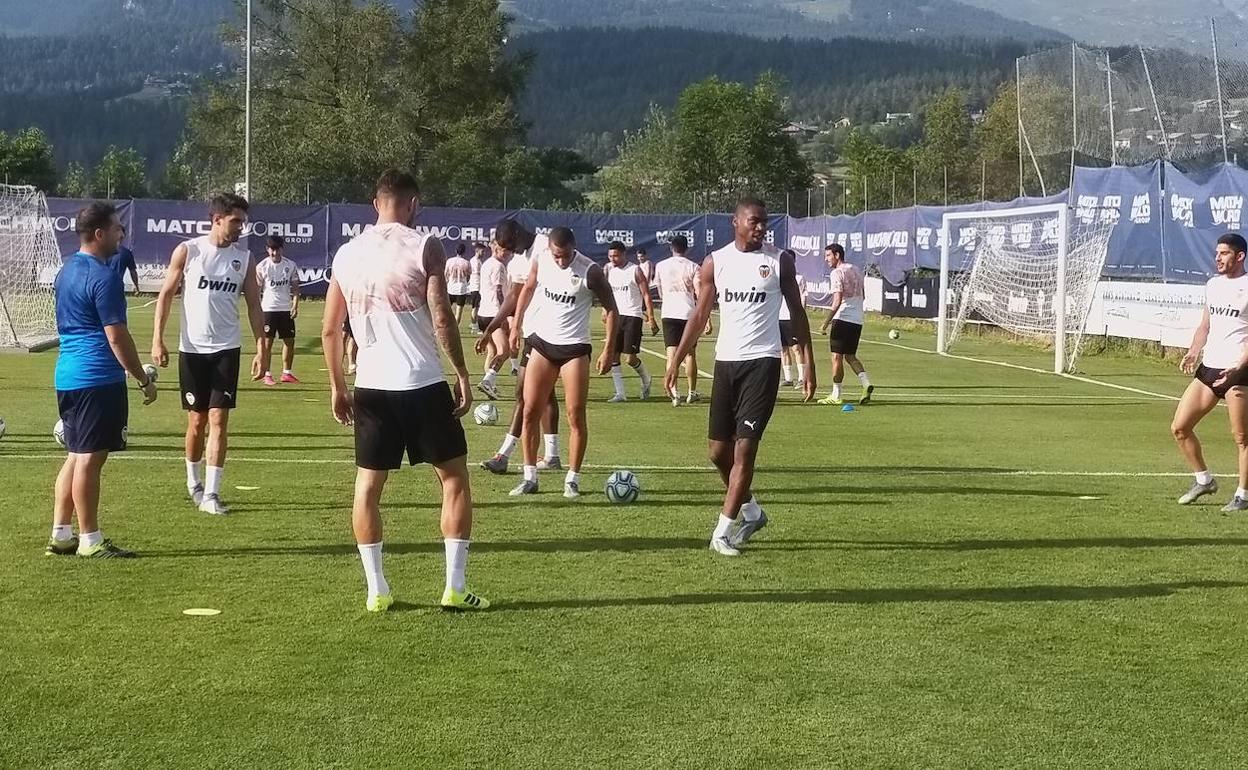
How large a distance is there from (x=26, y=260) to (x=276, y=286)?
28.4ft

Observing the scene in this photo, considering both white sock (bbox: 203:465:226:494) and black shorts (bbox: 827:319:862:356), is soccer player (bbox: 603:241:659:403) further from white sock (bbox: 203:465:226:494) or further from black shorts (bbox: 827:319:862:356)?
white sock (bbox: 203:465:226:494)

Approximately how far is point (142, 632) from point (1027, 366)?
68.3 feet

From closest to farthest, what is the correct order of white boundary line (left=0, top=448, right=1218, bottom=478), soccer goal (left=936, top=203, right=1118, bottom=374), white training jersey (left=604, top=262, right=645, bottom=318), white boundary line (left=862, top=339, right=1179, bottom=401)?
white boundary line (left=0, top=448, right=1218, bottom=478)
white training jersey (left=604, top=262, right=645, bottom=318)
white boundary line (left=862, top=339, right=1179, bottom=401)
soccer goal (left=936, top=203, right=1118, bottom=374)

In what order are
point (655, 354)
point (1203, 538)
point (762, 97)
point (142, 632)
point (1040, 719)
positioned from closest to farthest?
1. point (1040, 719)
2. point (142, 632)
3. point (1203, 538)
4. point (655, 354)
5. point (762, 97)

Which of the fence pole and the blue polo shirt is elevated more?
the fence pole

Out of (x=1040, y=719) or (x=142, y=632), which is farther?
(x=142, y=632)

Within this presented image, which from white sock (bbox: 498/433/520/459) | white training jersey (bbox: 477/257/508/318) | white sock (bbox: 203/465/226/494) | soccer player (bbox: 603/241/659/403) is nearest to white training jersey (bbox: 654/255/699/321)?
soccer player (bbox: 603/241/659/403)

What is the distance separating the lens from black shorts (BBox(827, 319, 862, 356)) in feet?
62.6

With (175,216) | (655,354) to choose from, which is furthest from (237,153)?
(655,354)

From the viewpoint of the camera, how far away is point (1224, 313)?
35.6ft

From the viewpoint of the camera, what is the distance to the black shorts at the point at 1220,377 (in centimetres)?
1063

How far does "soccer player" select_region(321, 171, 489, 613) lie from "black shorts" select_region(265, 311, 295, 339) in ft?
46.2

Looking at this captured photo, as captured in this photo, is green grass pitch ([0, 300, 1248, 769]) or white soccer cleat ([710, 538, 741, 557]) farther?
white soccer cleat ([710, 538, 741, 557])

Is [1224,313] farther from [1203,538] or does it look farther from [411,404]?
[411,404]
